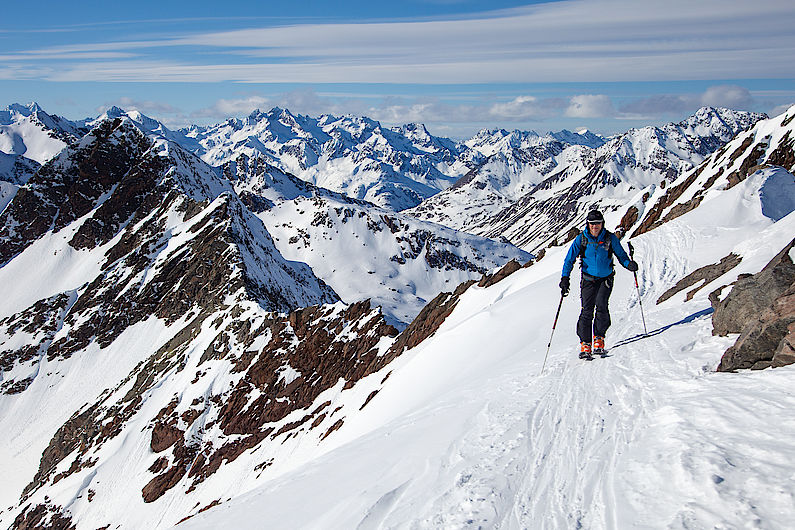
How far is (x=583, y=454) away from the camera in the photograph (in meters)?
7.40

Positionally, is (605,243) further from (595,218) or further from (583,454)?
(583,454)

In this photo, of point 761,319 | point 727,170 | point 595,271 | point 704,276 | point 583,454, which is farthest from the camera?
point 727,170

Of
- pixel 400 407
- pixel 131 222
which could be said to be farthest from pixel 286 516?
pixel 131 222

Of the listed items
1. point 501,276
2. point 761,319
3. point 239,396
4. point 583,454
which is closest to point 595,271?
point 761,319

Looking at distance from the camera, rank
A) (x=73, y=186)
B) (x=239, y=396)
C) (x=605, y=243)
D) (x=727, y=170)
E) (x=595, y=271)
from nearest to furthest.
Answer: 1. (x=605, y=243)
2. (x=595, y=271)
3. (x=239, y=396)
4. (x=727, y=170)
5. (x=73, y=186)

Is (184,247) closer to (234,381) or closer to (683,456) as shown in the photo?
(234,381)

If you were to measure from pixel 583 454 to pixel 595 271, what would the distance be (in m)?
5.83

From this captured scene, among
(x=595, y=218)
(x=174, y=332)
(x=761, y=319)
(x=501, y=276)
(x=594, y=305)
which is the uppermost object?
(x=174, y=332)

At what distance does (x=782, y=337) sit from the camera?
318 inches

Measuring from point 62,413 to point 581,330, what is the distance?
89.4 meters

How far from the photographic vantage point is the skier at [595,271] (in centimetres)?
1186

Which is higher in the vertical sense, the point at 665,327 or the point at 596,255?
the point at 596,255

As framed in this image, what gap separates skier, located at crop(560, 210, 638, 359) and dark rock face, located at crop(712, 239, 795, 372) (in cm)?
244

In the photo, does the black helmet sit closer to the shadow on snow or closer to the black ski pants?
the black ski pants
